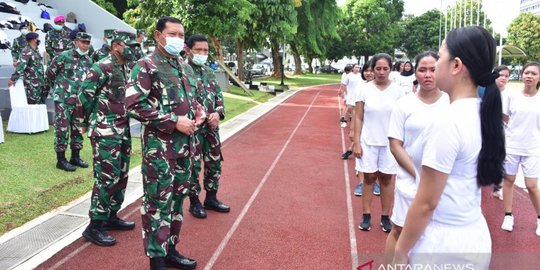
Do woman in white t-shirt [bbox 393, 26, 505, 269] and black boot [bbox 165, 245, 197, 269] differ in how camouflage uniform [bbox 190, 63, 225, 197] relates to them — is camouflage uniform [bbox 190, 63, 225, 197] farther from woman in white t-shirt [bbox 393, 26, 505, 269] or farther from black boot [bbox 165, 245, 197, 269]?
woman in white t-shirt [bbox 393, 26, 505, 269]

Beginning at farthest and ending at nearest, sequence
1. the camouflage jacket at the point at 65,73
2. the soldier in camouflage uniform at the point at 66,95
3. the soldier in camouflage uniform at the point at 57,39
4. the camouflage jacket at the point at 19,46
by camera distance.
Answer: the camouflage jacket at the point at 19,46 → the soldier in camouflage uniform at the point at 57,39 → the camouflage jacket at the point at 65,73 → the soldier in camouflage uniform at the point at 66,95

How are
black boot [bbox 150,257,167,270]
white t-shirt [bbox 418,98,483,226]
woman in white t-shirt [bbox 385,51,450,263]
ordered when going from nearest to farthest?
white t-shirt [bbox 418,98,483,226] → woman in white t-shirt [bbox 385,51,450,263] → black boot [bbox 150,257,167,270]

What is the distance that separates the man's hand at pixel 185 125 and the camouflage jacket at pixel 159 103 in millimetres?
33

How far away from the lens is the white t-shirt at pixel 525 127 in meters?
4.63

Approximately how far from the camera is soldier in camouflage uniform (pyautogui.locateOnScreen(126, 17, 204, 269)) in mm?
3244

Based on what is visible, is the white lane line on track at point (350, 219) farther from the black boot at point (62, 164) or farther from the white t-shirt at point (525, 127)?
the black boot at point (62, 164)

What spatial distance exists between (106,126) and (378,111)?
2.70 meters

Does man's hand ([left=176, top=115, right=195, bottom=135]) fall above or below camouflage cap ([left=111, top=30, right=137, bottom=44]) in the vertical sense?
below

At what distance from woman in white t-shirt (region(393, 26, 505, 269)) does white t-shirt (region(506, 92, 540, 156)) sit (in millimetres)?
3370

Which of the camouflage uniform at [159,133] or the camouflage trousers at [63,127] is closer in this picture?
the camouflage uniform at [159,133]

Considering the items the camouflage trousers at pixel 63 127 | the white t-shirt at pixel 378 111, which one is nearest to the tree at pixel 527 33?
the white t-shirt at pixel 378 111

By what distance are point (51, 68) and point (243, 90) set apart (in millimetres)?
16114

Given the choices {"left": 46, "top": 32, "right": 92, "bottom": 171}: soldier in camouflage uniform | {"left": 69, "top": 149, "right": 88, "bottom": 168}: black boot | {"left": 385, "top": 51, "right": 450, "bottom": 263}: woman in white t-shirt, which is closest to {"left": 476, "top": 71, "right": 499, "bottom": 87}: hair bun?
{"left": 385, "top": 51, "right": 450, "bottom": 263}: woman in white t-shirt

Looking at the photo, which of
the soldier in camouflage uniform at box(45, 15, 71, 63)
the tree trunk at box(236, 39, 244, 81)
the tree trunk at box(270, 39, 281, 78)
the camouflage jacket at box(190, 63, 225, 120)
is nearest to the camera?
the camouflage jacket at box(190, 63, 225, 120)
